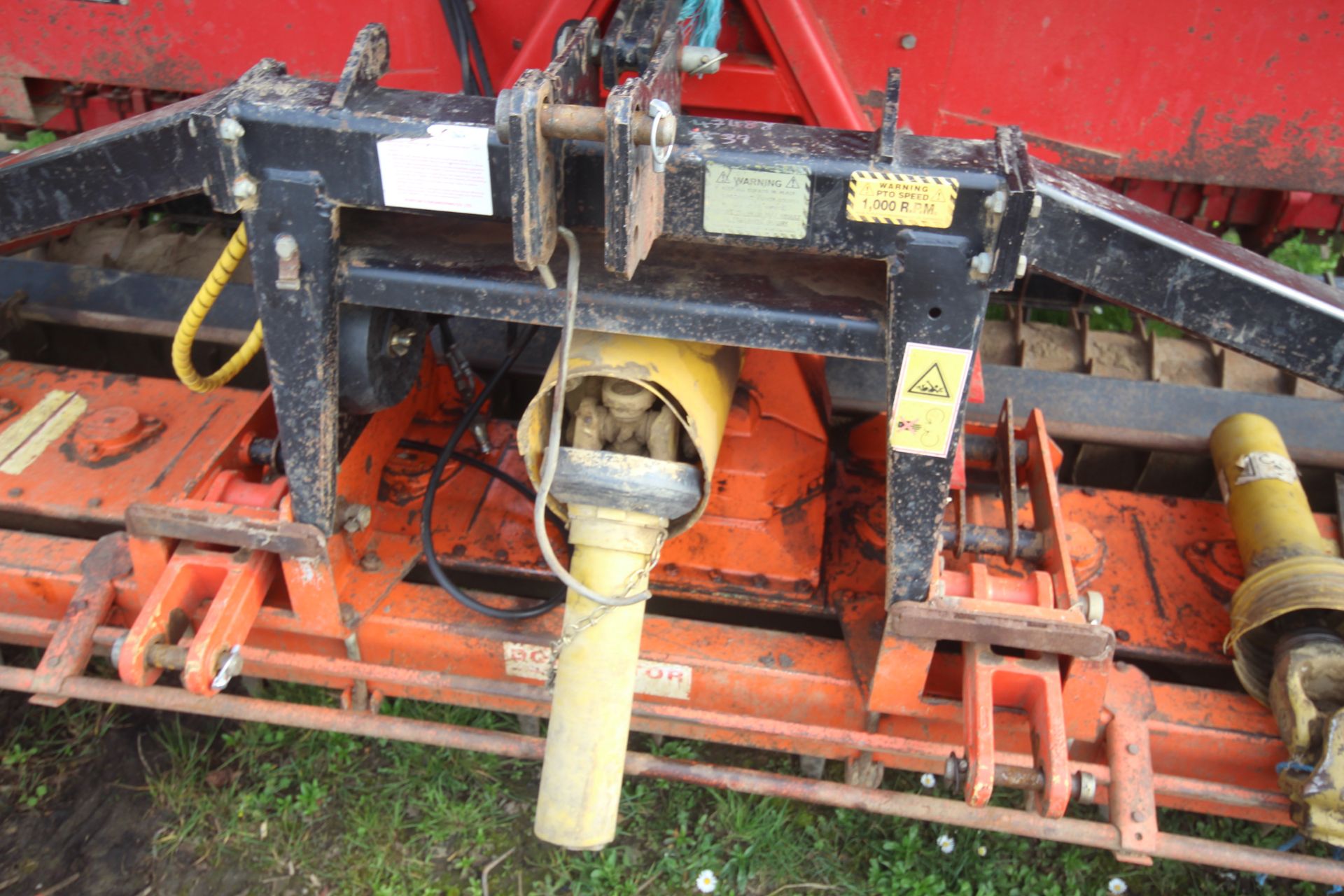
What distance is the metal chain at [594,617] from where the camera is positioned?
201cm

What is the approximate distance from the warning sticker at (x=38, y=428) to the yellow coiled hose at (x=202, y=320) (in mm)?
757

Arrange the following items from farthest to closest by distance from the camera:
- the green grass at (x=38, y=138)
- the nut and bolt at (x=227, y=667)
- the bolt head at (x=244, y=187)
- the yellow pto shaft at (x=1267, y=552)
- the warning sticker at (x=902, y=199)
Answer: the green grass at (x=38, y=138) < the yellow pto shaft at (x=1267, y=552) < the nut and bolt at (x=227, y=667) < the bolt head at (x=244, y=187) < the warning sticker at (x=902, y=199)

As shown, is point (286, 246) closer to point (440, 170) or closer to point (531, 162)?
point (440, 170)

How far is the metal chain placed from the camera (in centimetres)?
201

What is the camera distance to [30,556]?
2.49 metres

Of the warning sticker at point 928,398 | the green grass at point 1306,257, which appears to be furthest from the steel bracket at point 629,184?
the green grass at point 1306,257

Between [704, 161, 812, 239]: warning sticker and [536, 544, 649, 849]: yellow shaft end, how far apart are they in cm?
68

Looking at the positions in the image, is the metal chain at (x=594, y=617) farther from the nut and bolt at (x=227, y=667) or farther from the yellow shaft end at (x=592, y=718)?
the nut and bolt at (x=227, y=667)

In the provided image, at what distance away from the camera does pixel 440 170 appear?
176 centimetres

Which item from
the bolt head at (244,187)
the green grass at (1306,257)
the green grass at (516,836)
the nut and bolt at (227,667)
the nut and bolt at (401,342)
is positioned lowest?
the green grass at (516,836)

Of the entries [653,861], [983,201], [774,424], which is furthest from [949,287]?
[653,861]

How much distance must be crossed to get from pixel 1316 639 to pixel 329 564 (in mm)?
2146

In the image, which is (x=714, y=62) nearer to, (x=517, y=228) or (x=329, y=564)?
(x=517, y=228)

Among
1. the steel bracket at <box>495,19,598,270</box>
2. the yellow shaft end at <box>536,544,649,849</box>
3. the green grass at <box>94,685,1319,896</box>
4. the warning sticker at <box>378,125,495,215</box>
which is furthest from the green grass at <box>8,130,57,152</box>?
the yellow shaft end at <box>536,544,649,849</box>
